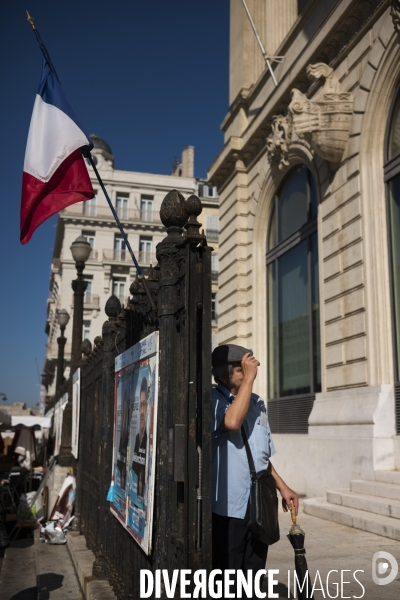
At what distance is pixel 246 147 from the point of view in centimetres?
1633

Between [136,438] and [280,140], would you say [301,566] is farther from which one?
[280,140]

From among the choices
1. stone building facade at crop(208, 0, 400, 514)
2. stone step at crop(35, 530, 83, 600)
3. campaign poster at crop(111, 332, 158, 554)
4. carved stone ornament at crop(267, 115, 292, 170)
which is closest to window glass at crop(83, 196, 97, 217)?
stone building facade at crop(208, 0, 400, 514)

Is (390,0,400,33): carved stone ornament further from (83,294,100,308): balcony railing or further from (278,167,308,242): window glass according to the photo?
(83,294,100,308): balcony railing

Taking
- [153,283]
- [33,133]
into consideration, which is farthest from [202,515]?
[33,133]

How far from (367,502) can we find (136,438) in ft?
15.9

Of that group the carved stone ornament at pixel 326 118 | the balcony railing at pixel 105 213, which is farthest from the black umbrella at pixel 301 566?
Result: the balcony railing at pixel 105 213

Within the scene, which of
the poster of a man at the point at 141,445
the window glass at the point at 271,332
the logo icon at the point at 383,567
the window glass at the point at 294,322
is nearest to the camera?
the poster of a man at the point at 141,445

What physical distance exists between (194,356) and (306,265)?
10369 mm

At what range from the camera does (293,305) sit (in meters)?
13.8

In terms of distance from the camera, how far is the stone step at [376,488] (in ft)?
25.2

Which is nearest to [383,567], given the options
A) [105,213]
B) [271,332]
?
[271,332]

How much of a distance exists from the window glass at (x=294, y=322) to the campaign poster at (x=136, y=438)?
8.49 m

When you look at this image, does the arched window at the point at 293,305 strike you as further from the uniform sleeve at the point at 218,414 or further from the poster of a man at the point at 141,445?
the uniform sleeve at the point at 218,414

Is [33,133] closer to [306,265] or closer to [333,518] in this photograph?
[333,518]
